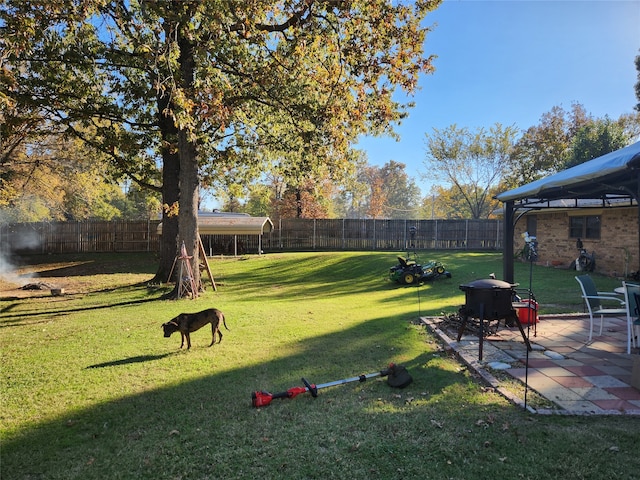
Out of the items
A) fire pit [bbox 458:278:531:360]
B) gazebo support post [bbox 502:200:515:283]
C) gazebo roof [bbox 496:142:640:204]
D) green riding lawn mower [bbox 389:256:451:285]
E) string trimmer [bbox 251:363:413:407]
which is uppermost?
gazebo roof [bbox 496:142:640:204]

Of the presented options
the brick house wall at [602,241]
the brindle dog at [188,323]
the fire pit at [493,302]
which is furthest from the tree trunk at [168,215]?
the brick house wall at [602,241]

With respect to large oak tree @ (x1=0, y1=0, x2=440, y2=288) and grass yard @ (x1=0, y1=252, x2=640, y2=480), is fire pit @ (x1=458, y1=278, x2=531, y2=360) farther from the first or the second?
large oak tree @ (x1=0, y1=0, x2=440, y2=288)

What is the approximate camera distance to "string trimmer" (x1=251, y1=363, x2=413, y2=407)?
3418mm

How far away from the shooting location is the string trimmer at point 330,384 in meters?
3.42

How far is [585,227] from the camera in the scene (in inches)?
540

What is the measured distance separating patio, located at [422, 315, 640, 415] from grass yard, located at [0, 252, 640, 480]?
230mm

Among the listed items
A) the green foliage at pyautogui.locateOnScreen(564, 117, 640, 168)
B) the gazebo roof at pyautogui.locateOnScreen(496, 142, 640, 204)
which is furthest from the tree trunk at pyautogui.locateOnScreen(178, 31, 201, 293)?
the green foliage at pyautogui.locateOnScreen(564, 117, 640, 168)

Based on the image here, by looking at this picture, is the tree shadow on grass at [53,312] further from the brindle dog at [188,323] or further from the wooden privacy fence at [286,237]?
the wooden privacy fence at [286,237]

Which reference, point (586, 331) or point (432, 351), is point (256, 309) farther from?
point (586, 331)

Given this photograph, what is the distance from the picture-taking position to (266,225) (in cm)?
2192

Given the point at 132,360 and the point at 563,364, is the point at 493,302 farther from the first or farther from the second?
the point at 132,360

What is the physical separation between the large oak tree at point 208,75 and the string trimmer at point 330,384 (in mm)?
5676

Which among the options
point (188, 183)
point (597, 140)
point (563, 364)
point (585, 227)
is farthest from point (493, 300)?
point (597, 140)

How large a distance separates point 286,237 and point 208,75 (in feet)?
47.0
